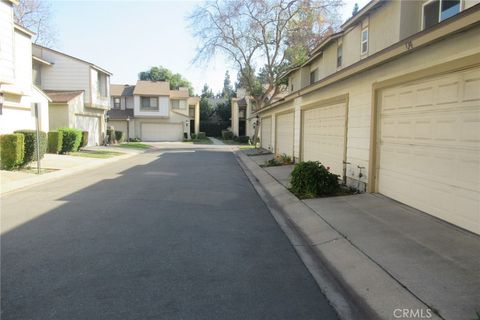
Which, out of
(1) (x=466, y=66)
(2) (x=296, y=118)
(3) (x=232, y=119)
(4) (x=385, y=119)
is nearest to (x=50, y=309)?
(1) (x=466, y=66)

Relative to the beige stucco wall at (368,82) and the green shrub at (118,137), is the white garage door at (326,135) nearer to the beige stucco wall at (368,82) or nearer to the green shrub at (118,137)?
the beige stucco wall at (368,82)

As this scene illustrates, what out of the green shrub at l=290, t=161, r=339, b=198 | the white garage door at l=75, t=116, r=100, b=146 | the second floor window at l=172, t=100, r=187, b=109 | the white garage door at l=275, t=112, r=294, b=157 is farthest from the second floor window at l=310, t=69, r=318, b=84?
the second floor window at l=172, t=100, r=187, b=109

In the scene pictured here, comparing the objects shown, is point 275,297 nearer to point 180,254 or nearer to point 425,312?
point 425,312

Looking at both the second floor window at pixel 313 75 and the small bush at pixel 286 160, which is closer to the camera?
the small bush at pixel 286 160

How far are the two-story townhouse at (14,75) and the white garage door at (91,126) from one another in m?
10.9

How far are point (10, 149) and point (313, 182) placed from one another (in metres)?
11.7

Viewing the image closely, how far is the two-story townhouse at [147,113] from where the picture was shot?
54531mm

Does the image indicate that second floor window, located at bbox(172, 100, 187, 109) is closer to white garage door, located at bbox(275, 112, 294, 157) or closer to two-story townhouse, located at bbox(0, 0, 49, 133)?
white garage door, located at bbox(275, 112, 294, 157)

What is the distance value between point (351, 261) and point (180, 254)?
7.86 ft

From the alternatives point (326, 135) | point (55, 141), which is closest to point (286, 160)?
point (326, 135)

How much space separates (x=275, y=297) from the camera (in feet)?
14.8

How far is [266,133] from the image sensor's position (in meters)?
33.0

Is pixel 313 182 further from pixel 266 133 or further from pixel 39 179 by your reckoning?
pixel 266 133

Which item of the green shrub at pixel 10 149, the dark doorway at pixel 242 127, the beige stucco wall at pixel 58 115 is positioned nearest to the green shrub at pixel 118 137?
the beige stucco wall at pixel 58 115
